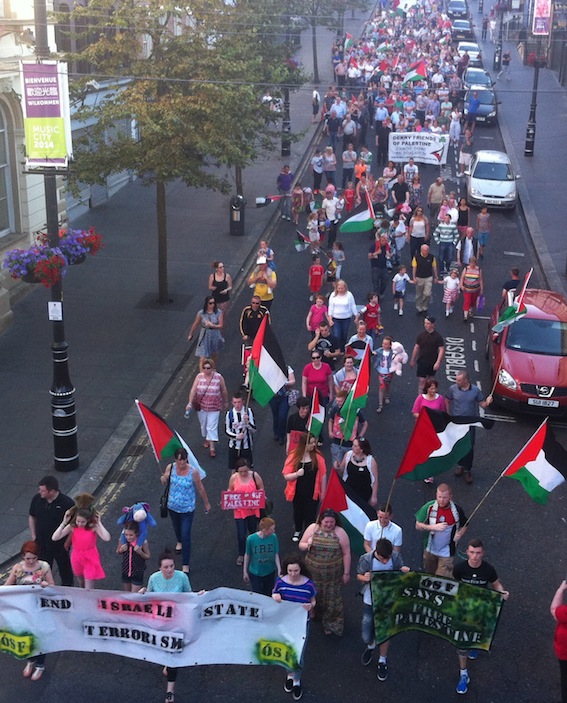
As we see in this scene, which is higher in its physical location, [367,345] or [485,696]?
[367,345]

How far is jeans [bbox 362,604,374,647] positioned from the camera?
9359 millimetres

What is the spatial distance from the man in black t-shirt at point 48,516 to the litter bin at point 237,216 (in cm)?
1667

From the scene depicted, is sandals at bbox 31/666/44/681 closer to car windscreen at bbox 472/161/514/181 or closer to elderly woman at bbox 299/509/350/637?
elderly woman at bbox 299/509/350/637

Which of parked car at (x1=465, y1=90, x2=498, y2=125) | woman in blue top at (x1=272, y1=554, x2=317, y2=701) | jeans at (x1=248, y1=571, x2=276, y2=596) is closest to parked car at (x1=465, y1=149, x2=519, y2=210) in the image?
parked car at (x1=465, y1=90, x2=498, y2=125)

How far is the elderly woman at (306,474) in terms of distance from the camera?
440 inches

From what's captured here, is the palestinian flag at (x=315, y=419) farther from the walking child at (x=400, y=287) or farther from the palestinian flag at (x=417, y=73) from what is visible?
the palestinian flag at (x=417, y=73)

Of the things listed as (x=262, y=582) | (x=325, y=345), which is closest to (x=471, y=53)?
(x=325, y=345)

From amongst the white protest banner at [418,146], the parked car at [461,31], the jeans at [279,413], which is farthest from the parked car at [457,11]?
the jeans at [279,413]

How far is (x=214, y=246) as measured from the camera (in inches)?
1003

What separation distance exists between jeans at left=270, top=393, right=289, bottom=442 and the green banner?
5360mm

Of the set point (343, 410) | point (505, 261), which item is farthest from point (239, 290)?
point (343, 410)

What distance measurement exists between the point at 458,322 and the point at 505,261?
17.7ft

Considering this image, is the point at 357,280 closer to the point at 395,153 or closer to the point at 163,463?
the point at 395,153

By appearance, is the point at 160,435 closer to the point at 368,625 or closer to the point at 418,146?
the point at 368,625
